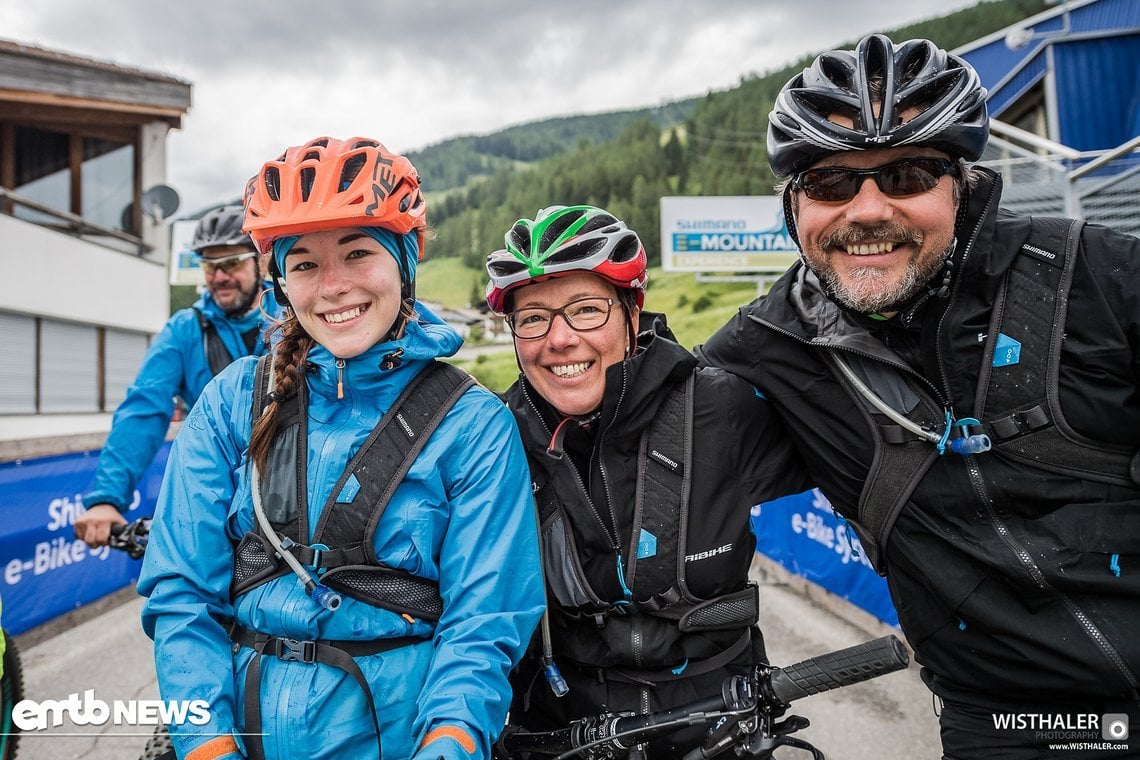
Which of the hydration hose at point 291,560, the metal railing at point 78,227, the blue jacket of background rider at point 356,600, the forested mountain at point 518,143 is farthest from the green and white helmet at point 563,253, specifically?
the forested mountain at point 518,143

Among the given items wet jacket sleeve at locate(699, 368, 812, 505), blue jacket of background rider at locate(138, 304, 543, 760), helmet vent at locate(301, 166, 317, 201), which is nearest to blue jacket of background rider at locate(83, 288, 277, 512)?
helmet vent at locate(301, 166, 317, 201)

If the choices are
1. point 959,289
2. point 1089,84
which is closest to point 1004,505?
point 959,289

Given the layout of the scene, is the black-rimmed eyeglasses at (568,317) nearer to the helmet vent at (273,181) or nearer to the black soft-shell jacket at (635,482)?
the black soft-shell jacket at (635,482)

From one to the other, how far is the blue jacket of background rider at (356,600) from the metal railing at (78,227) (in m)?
15.3

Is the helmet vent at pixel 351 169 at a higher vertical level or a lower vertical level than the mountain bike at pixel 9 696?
higher

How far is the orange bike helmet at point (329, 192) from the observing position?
2363 mm

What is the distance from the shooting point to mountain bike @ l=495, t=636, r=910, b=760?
213cm

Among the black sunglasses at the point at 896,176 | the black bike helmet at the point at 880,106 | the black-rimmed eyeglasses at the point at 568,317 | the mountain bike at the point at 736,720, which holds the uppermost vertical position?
the black bike helmet at the point at 880,106

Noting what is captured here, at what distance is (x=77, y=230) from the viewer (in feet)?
53.1

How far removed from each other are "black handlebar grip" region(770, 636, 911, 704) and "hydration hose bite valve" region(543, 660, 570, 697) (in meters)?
0.75

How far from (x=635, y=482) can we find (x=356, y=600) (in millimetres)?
1087

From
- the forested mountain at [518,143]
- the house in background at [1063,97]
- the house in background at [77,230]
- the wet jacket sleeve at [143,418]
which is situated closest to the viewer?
the wet jacket sleeve at [143,418]

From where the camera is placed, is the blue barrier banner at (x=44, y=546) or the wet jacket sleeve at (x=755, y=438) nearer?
the wet jacket sleeve at (x=755, y=438)

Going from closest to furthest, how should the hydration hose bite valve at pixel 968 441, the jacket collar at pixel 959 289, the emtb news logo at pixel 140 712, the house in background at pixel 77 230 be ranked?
the emtb news logo at pixel 140 712, the hydration hose bite valve at pixel 968 441, the jacket collar at pixel 959 289, the house in background at pixel 77 230
